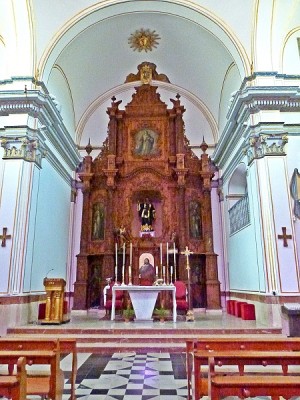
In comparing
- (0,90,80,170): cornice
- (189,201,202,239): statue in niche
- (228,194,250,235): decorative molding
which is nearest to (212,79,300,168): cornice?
(228,194,250,235): decorative molding

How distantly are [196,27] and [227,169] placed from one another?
448 centimetres

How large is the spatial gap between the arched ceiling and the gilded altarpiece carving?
84 centimetres

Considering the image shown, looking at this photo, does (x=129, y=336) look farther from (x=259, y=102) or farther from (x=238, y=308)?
(x=259, y=102)

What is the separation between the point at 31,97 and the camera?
8.51m

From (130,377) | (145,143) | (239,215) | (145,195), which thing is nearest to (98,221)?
(145,195)

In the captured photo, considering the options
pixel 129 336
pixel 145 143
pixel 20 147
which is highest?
pixel 145 143

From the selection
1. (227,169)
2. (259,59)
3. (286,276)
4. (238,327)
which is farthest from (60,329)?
(259,59)

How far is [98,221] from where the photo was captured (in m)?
12.1

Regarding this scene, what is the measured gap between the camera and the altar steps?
6.36 metres

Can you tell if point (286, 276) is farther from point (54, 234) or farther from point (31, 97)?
point (31, 97)

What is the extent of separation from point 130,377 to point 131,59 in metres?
10.7

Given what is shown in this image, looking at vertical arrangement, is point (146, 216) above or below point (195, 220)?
above

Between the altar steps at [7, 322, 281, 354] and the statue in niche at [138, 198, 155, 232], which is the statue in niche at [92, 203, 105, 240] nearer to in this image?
the statue in niche at [138, 198, 155, 232]

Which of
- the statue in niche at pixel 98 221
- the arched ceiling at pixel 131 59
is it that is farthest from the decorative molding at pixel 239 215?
the statue in niche at pixel 98 221
